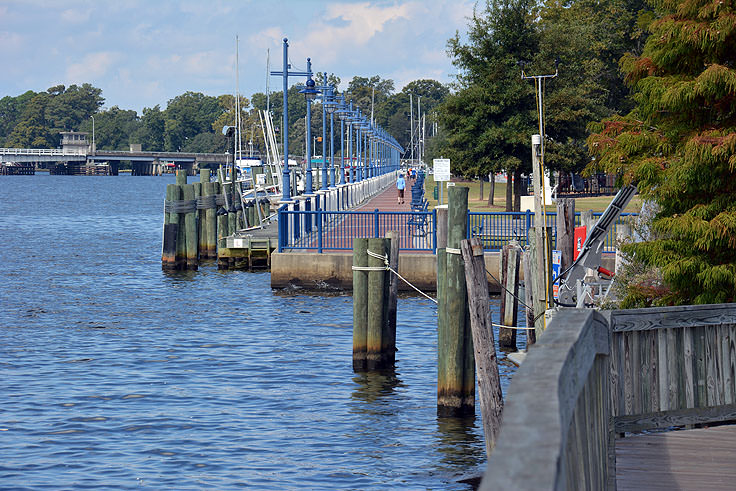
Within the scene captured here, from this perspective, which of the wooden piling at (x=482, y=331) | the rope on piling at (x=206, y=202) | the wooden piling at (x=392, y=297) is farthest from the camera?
the rope on piling at (x=206, y=202)

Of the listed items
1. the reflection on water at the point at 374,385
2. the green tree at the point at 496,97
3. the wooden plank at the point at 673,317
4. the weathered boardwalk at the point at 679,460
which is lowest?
the reflection on water at the point at 374,385

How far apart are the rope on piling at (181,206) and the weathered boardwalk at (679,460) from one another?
2756cm

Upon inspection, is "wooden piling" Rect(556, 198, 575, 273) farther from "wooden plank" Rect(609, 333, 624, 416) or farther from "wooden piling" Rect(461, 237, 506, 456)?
"wooden plank" Rect(609, 333, 624, 416)

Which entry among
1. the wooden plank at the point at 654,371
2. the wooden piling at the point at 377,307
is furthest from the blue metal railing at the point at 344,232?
the wooden plank at the point at 654,371

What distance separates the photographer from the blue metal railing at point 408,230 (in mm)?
27266

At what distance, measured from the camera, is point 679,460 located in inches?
334

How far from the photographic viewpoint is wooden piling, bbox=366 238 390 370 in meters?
17.4

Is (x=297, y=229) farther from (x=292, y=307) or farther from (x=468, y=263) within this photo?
(x=468, y=263)

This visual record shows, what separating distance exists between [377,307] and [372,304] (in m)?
0.10

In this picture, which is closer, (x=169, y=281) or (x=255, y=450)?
(x=255, y=450)

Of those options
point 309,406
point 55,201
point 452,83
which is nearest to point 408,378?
point 309,406

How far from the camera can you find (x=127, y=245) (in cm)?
5384

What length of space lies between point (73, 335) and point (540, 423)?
22.6 metres

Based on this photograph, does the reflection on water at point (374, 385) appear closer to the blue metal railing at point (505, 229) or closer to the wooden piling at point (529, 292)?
the wooden piling at point (529, 292)
